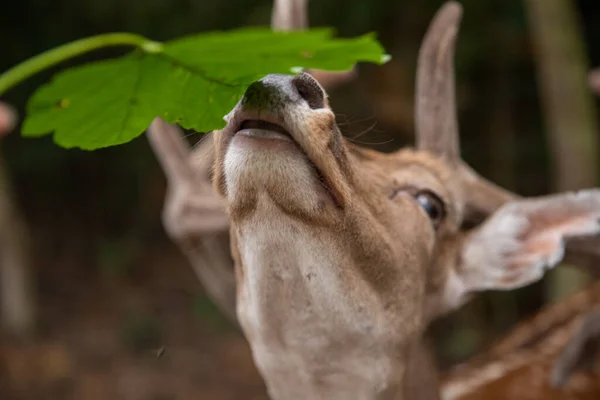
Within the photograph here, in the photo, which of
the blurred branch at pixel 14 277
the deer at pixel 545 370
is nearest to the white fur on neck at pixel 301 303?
the deer at pixel 545 370

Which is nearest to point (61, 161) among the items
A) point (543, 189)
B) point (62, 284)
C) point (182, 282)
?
point (62, 284)

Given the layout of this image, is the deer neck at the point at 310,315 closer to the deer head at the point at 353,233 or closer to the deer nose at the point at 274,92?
the deer head at the point at 353,233

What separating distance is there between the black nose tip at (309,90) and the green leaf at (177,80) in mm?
216

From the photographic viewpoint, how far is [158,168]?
191 inches

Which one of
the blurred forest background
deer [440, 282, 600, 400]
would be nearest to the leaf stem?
deer [440, 282, 600, 400]

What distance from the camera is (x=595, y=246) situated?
1668mm

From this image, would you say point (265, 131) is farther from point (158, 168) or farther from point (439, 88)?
point (158, 168)

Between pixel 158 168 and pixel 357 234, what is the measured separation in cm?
383

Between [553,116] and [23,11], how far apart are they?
2966 mm

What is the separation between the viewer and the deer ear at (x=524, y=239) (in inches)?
59.9

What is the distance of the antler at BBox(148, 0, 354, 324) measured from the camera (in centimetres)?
199

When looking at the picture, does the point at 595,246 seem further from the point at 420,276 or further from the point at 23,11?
the point at 23,11

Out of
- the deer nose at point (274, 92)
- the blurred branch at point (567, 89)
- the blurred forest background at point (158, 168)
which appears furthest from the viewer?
the blurred forest background at point (158, 168)

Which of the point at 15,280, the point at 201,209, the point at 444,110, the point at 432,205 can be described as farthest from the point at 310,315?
the point at 15,280
